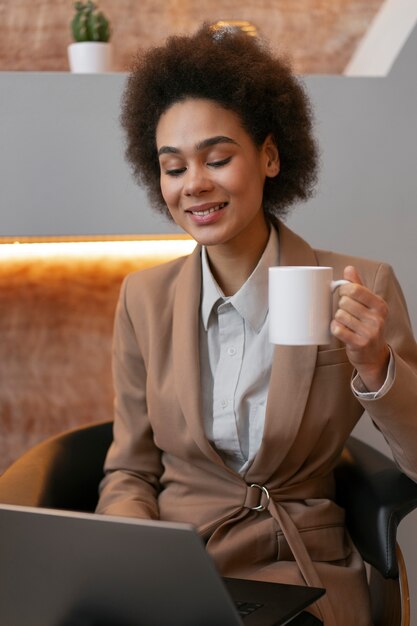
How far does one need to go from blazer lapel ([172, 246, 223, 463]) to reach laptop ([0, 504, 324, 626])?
440mm

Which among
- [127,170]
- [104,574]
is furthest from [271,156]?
[104,574]

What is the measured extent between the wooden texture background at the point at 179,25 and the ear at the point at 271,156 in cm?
75

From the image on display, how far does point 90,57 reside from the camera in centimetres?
219

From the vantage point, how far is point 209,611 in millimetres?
1071

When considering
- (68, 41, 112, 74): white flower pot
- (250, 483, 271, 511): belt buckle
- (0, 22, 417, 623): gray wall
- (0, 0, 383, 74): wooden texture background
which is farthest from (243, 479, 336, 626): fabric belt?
(0, 0, 383, 74): wooden texture background

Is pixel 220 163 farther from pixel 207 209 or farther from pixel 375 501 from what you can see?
pixel 375 501

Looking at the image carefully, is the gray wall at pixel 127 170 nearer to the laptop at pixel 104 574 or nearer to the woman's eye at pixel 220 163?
the woman's eye at pixel 220 163

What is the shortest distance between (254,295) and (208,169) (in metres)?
0.22

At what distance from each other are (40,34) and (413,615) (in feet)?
5.45

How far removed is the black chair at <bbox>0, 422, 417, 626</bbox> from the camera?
59.3 inches

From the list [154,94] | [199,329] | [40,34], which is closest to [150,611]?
[199,329]

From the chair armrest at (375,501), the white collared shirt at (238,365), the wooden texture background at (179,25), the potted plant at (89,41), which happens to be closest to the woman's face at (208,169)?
the white collared shirt at (238,365)

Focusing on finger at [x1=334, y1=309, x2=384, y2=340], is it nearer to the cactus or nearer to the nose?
the nose

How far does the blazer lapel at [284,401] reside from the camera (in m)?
1.53
